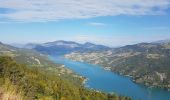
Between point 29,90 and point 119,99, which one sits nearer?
point 29,90

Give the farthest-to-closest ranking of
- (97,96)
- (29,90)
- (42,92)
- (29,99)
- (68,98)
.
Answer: (97,96)
(68,98)
(42,92)
(29,90)
(29,99)

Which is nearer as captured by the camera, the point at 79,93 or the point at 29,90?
the point at 29,90

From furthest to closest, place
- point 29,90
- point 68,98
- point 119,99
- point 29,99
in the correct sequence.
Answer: point 119,99 < point 68,98 < point 29,90 < point 29,99

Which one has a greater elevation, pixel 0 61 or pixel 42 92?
pixel 0 61

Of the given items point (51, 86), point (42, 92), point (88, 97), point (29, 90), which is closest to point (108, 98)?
point (88, 97)

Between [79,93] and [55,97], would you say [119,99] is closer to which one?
[79,93]

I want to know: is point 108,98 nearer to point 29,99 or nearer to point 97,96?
point 97,96

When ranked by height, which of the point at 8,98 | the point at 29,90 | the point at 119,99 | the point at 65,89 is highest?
the point at 8,98

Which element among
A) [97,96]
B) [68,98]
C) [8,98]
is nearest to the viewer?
[8,98]

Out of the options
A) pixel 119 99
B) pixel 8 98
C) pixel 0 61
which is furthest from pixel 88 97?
pixel 8 98
